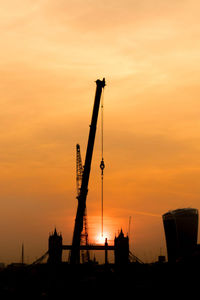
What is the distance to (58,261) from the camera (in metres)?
169

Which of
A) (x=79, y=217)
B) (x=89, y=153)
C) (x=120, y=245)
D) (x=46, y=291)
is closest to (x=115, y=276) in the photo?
(x=120, y=245)

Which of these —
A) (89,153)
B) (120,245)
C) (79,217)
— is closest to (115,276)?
(120,245)

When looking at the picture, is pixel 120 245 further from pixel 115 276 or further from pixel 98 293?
pixel 98 293

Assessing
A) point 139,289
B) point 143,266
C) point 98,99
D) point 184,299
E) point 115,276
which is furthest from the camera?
point 143,266

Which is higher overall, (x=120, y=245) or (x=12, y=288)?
(x=120, y=245)

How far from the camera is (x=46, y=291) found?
529 feet

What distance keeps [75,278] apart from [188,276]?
33515 mm

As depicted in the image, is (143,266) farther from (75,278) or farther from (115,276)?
(75,278)

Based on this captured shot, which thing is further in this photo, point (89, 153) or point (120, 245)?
point (120, 245)

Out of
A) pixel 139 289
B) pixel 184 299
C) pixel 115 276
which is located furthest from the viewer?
pixel 115 276

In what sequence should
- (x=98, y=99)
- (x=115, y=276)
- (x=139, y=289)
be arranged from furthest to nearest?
(x=115, y=276), (x=139, y=289), (x=98, y=99)

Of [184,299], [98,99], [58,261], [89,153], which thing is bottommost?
[184,299]

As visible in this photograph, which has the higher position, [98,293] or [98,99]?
[98,99]

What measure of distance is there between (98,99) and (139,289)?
60232mm
